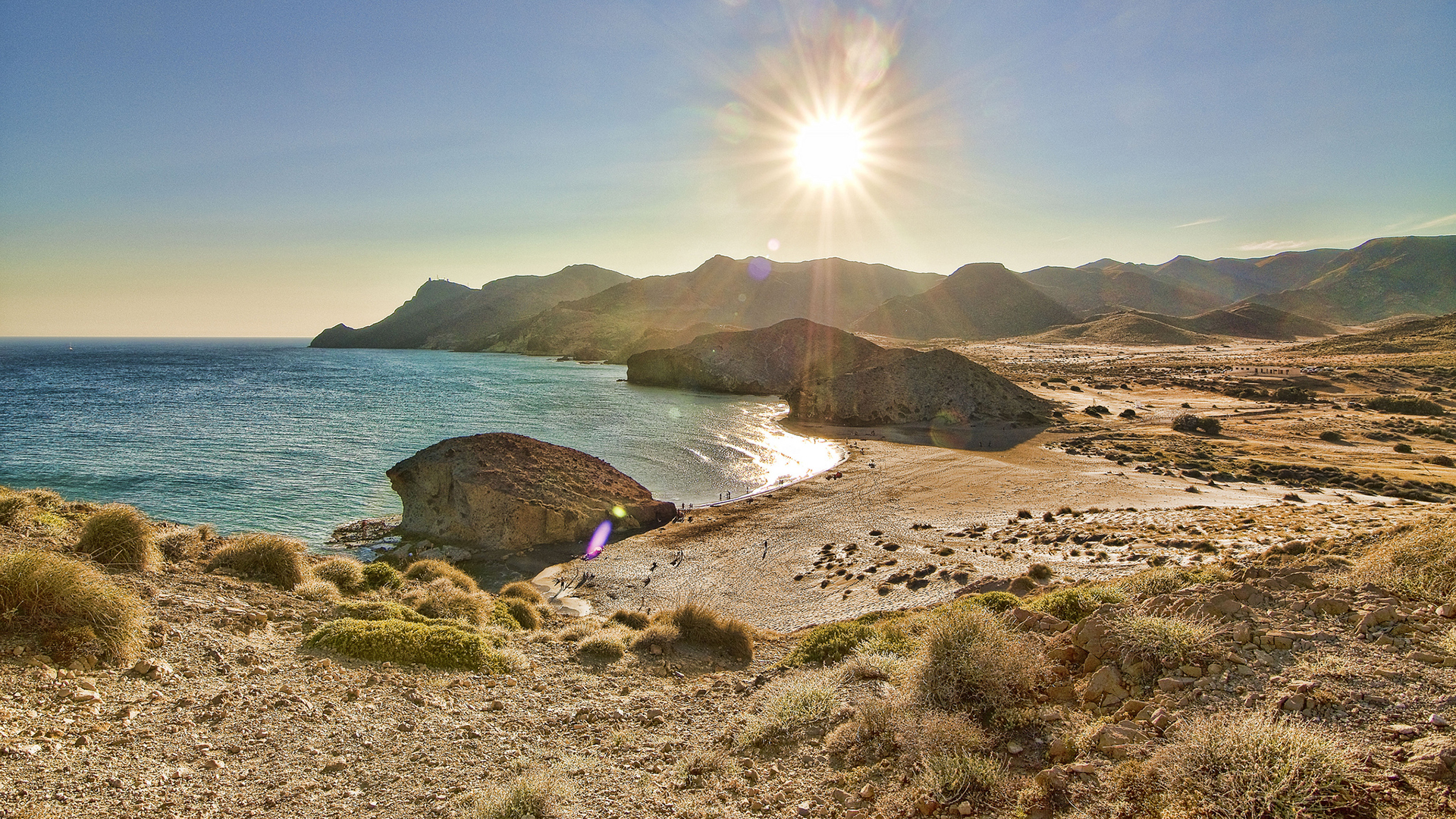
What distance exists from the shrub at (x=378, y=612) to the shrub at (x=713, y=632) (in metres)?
4.49

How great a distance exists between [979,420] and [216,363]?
15903 centimetres

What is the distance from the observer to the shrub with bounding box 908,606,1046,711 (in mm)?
6047

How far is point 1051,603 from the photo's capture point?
9492 millimetres

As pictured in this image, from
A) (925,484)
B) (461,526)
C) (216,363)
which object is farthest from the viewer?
(216,363)

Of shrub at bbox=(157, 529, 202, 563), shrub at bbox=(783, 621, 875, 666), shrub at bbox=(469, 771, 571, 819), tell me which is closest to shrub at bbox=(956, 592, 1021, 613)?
shrub at bbox=(783, 621, 875, 666)

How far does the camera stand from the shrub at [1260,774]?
3729 millimetres

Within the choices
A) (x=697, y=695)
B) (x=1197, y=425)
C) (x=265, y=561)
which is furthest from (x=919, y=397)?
(x=265, y=561)

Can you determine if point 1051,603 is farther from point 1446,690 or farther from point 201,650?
point 201,650

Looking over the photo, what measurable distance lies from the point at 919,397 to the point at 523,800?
5116 centimetres

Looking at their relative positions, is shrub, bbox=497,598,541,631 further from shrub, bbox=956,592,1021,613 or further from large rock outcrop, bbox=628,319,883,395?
large rock outcrop, bbox=628,319,883,395

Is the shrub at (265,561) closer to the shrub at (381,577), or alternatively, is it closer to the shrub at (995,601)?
the shrub at (381,577)

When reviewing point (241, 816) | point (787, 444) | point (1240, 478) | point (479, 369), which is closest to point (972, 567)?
point (241, 816)

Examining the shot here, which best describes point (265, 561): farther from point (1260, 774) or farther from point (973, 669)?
point (1260, 774)

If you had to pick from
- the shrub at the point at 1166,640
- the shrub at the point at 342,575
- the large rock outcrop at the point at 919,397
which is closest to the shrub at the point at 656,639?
the shrub at the point at 342,575
